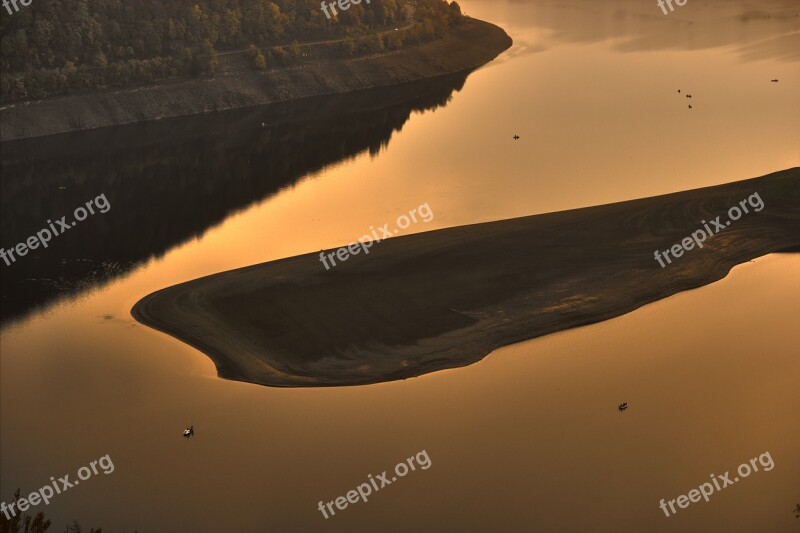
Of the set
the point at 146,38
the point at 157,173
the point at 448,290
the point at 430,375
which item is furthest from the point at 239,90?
the point at 430,375

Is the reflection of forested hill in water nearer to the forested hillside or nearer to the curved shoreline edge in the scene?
the curved shoreline edge

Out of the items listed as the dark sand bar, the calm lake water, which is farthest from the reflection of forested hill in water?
the dark sand bar

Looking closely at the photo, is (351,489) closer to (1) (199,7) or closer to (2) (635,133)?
(2) (635,133)

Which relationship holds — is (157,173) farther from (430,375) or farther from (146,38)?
(430,375)

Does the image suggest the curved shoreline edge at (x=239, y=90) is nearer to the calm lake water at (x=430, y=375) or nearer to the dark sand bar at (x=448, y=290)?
the calm lake water at (x=430, y=375)

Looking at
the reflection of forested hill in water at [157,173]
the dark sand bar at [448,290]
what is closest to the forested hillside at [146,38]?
the reflection of forested hill in water at [157,173]

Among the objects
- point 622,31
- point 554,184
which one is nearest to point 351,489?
point 554,184
